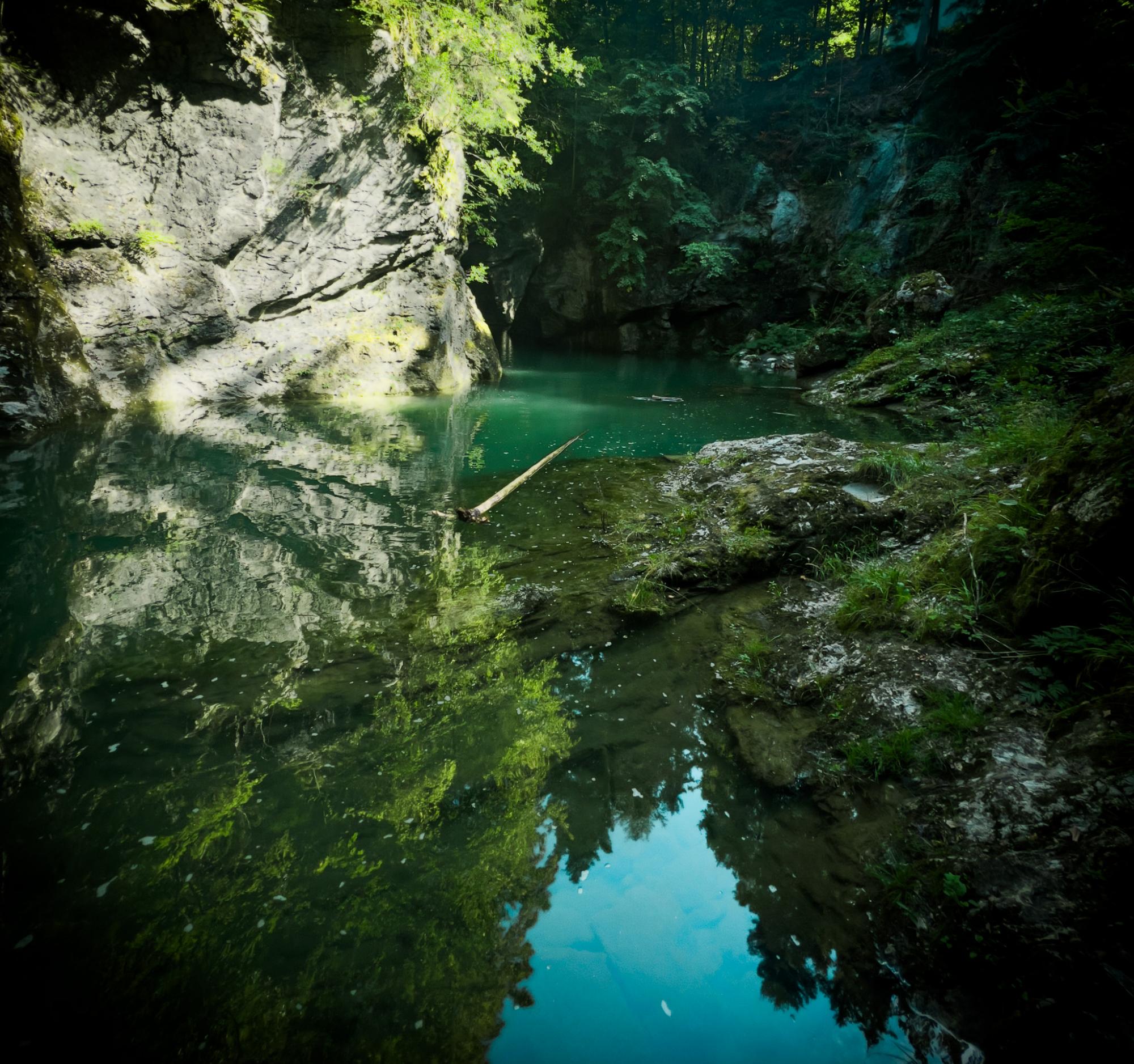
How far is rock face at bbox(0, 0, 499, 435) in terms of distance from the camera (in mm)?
9453

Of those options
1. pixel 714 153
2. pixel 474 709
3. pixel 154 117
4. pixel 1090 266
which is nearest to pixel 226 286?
pixel 154 117

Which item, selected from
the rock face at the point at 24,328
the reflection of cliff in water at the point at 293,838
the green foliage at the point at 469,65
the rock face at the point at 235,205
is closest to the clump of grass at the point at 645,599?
the reflection of cliff in water at the point at 293,838

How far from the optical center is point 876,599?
156 inches

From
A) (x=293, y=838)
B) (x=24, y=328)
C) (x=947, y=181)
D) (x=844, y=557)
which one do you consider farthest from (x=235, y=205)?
(x=947, y=181)

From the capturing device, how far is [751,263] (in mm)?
25938

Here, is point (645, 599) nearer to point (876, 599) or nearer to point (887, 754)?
point (876, 599)

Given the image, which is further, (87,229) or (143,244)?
(143,244)

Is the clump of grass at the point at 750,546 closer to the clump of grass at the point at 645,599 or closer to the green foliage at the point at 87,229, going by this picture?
the clump of grass at the point at 645,599

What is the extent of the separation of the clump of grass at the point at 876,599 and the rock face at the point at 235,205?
1097 cm

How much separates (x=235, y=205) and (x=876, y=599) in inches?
525

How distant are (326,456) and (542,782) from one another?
280 inches

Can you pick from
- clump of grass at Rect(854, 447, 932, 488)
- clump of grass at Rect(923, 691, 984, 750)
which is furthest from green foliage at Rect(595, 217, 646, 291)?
clump of grass at Rect(923, 691, 984, 750)

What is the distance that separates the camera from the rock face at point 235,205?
945cm

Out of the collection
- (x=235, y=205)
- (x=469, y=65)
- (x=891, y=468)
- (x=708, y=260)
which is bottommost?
(x=891, y=468)
